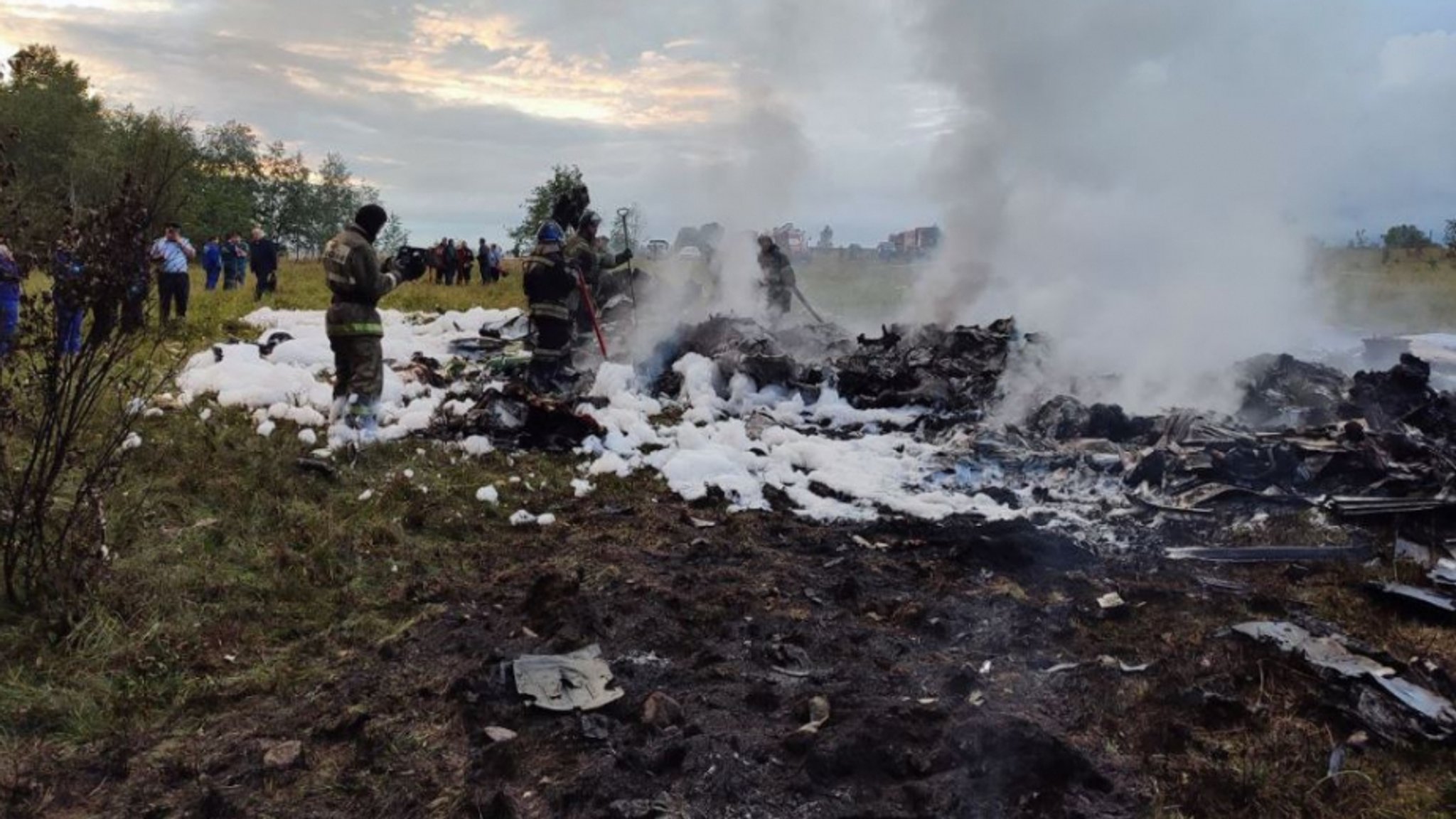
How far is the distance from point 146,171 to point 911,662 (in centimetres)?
416

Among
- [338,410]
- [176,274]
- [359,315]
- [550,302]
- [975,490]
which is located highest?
[176,274]

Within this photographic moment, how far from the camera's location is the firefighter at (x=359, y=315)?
6.77 metres

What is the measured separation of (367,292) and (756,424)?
406cm

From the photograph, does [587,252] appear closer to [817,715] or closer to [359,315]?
[359,315]

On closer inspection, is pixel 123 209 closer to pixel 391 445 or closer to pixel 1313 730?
pixel 391 445

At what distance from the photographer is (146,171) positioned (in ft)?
12.2

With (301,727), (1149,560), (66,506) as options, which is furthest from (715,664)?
(66,506)

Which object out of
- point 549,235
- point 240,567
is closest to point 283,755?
point 240,567

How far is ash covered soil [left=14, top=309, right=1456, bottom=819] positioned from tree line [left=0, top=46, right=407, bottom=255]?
2325 millimetres

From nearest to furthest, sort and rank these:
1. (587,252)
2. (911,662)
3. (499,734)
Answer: (499,734), (911,662), (587,252)

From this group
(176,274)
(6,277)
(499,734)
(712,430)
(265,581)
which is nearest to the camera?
(499,734)

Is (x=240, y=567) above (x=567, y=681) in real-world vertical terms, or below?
above

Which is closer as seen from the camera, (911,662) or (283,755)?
(283,755)

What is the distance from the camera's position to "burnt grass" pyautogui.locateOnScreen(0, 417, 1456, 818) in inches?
116
